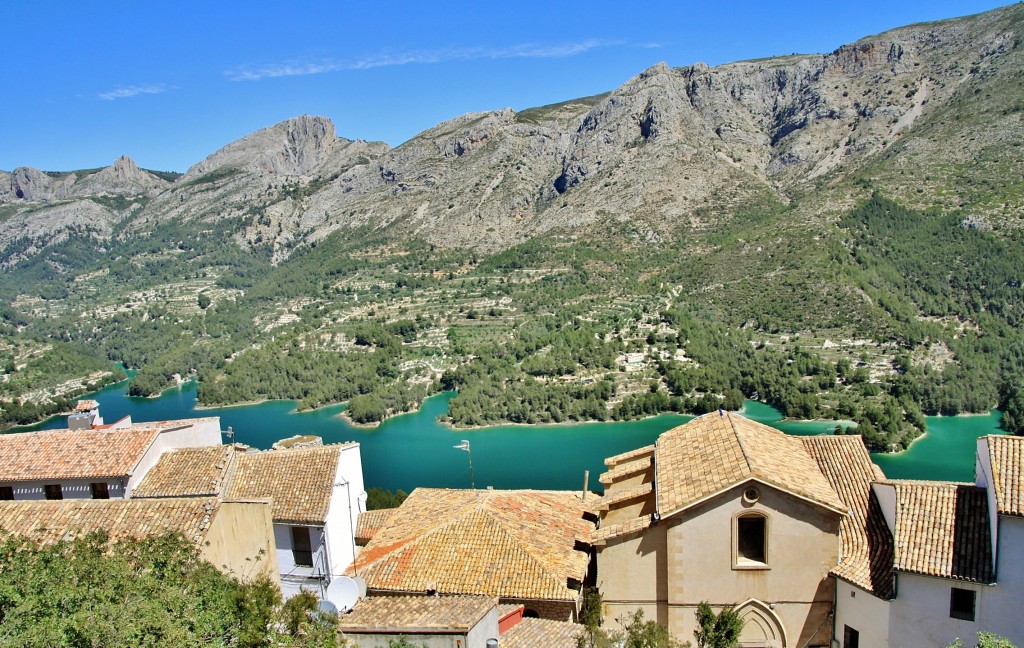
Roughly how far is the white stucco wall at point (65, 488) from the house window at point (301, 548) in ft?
11.8

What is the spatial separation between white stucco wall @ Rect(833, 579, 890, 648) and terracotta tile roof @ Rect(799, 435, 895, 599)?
194mm

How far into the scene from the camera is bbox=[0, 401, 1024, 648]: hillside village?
35.1 feet

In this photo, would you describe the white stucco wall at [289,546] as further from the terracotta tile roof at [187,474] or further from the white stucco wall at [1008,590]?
the white stucco wall at [1008,590]

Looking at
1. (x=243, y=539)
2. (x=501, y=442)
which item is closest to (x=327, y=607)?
(x=243, y=539)

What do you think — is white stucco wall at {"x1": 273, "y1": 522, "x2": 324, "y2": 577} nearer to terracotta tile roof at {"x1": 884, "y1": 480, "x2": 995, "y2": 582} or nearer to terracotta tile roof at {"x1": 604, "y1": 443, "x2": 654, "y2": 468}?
terracotta tile roof at {"x1": 604, "y1": 443, "x2": 654, "y2": 468}

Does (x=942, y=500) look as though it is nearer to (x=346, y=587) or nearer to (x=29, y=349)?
(x=346, y=587)

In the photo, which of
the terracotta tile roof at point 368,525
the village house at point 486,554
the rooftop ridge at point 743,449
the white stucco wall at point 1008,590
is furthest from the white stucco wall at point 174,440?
the white stucco wall at point 1008,590

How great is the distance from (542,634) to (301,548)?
5.33 meters

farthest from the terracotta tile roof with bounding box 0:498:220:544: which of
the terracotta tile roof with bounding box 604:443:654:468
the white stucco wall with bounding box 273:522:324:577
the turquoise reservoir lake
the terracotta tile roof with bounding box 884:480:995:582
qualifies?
the turquoise reservoir lake

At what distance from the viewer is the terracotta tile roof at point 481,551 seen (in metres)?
13.4

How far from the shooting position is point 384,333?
84.7 m

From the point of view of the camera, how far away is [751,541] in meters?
12.7

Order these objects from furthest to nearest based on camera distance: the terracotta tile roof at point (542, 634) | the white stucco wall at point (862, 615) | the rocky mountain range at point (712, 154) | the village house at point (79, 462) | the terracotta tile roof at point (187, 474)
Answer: the rocky mountain range at point (712, 154)
the village house at point (79, 462)
the terracotta tile roof at point (187, 474)
the white stucco wall at point (862, 615)
the terracotta tile roof at point (542, 634)

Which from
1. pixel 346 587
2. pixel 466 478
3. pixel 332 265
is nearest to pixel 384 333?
pixel 332 265
